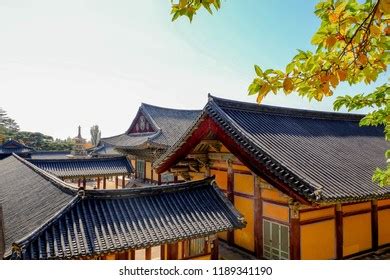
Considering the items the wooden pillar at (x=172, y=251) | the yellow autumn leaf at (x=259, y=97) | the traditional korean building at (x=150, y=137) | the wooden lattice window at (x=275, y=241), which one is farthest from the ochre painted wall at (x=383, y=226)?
the traditional korean building at (x=150, y=137)

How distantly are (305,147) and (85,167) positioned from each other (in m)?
19.9

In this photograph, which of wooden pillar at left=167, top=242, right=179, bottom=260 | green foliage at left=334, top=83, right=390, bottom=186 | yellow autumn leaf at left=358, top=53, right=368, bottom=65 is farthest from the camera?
wooden pillar at left=167, top=242, right=179, bottom=260

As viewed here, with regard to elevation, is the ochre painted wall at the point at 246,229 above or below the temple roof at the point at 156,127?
below

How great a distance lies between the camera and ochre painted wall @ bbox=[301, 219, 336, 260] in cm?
818

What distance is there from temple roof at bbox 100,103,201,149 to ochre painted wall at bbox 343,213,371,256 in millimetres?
16093

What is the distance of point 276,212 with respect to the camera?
885 cm

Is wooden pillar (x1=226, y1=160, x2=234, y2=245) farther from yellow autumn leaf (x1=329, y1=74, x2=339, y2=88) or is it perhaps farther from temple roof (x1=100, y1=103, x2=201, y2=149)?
temple roof (x1=100, y1=103, x2=201, y2=149)

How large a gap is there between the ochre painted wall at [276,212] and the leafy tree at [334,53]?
698cm

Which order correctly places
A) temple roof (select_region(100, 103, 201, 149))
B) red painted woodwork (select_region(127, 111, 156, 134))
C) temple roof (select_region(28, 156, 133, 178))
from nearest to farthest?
temple roof (select_region(28, 156, 133, 178)) < temple roof (select_region(100, 103, 201, 149)) < red painted woodwork (select_region(127, 111, 156, 134))

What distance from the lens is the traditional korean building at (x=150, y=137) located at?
23.4 m

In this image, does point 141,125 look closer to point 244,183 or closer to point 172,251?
point 244,183

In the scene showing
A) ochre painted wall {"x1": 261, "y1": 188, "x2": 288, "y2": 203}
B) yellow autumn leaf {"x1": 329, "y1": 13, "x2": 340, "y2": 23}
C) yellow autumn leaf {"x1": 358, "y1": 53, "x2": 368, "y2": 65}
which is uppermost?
yellow autumn leaf {"x1": 329, "y1": 13, "x2": 340, "y2": 23}

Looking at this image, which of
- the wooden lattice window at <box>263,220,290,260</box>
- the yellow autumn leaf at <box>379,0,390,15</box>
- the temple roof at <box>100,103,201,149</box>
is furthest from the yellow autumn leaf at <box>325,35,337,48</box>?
the temple roof at <box>100,103,201,149</box>

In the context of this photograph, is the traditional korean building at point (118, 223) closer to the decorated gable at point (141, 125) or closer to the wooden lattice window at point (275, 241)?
the wooden lattice window at point (275, 241)
